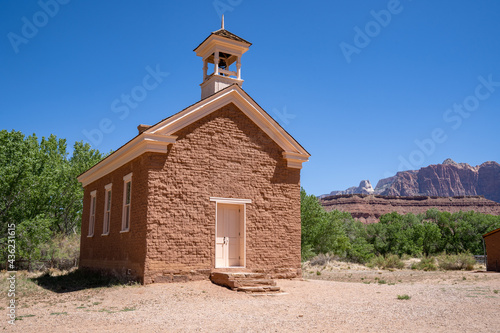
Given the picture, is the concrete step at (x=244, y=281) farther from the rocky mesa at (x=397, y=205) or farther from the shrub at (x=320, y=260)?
the rocky mesa at (x=397, y=205)

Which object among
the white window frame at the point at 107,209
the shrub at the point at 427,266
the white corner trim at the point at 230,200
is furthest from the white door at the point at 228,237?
the shrub at the point at 427,266

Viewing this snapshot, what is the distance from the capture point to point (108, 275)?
57.7 feet

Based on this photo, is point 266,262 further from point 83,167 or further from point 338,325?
point 83,167

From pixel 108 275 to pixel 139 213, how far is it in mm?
4323

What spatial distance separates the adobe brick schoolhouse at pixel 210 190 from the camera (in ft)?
47.7

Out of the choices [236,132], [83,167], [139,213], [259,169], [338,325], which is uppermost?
[83,167]

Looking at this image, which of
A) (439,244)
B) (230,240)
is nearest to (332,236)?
(439,244)

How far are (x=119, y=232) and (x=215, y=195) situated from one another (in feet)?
14.4

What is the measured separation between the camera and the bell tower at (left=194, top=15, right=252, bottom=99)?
1783cm

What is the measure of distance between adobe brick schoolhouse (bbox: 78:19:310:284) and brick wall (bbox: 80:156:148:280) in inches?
1.8

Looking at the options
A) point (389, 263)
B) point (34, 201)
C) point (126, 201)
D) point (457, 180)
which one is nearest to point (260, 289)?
point (126, 201)

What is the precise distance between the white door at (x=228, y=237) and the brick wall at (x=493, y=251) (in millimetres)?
20879

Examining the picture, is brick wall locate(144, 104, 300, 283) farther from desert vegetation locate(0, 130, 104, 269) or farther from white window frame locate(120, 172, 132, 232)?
desert vegetation locate(0, 130, 104, 269)

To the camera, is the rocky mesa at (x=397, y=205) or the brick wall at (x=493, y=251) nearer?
the brick wall at (x=493, y=251)
